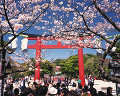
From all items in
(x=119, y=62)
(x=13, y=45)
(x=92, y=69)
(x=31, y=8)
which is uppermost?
(x=31, y=8)

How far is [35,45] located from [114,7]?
1128cm

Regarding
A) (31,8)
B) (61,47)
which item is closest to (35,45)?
(61,47)

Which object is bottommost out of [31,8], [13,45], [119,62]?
[119,62]

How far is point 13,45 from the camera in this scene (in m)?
8.95

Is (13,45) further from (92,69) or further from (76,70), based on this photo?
(92,69)

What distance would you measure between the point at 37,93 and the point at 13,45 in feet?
20.1

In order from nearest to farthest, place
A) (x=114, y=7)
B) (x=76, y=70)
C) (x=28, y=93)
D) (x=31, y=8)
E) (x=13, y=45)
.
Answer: (x=28, y=93), (x=31, y=8), (x=114, y=7), (x=13, y=45), (x=76, y=70)

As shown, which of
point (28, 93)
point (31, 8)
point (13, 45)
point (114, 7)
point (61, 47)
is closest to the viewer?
point (28, 93)

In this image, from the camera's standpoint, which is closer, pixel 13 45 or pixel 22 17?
pixel 22 17

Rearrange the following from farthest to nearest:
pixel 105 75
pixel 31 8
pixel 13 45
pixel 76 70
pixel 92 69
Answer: pixel 92 69 < pixel 76 70 < pixel 13 45 < pixel 31 8 < pixel 105 75

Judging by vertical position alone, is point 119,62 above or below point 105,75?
above

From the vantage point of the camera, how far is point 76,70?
24172 millimetres

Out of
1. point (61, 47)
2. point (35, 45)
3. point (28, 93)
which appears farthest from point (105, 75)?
point (35, 45)

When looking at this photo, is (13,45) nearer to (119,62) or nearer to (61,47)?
(61,47)
